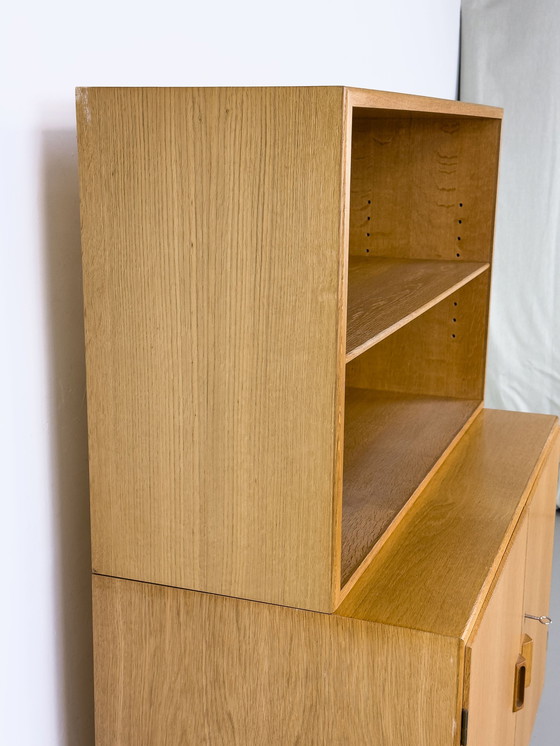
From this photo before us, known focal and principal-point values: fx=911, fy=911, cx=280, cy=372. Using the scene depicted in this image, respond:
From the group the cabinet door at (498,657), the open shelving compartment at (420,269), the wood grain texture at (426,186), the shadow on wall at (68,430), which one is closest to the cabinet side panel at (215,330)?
the shadow on wall at (68,430)

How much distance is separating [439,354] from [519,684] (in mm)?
808

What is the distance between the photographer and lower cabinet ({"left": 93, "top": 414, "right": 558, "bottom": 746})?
1177mm

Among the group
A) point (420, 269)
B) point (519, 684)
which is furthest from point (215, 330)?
point (519, 684)

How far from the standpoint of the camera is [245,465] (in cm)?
118

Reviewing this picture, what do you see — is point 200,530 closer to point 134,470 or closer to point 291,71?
point 134,470

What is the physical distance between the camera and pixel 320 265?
1.09 meters

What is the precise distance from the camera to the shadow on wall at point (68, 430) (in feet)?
4.24

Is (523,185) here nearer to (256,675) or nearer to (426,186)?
(426,186)

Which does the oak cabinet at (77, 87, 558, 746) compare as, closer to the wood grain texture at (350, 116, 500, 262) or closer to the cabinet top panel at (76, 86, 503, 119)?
the cabinet top panel at (76, 86, 503, 119)

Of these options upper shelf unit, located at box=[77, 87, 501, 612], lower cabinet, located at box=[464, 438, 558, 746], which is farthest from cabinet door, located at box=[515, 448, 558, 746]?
upper shelf unit, located at box=[77, 87, 501, 612]

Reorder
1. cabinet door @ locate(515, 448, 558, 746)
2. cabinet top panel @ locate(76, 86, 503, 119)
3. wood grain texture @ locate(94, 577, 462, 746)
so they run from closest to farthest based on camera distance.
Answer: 1. cabinet top panel @ locate(76, 86, 503, 119)
2. wood grain texture @ locate(94, 577, 462, 746)
3. cabinet door @ locate(515, 448, 558, 746)

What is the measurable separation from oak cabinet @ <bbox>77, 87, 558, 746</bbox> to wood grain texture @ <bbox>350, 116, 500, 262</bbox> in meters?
0.61

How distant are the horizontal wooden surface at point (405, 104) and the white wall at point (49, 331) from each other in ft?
1.27

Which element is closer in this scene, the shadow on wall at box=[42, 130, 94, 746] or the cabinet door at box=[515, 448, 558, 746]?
the shadow on wall at box=[42, 130, 94, 746]
